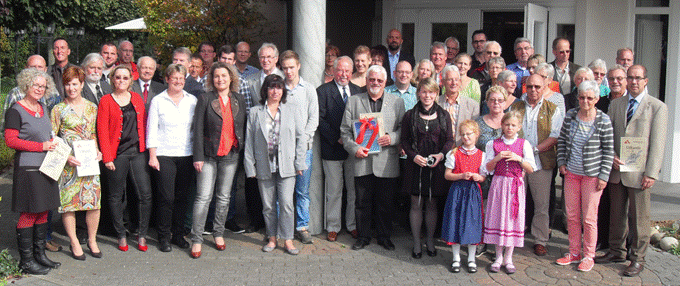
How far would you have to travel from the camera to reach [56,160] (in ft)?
19.2

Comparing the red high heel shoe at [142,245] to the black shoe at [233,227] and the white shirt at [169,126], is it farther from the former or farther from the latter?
the black shoe at [233,227]

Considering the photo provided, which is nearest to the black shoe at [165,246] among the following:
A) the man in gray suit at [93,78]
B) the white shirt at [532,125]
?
the man in gray suit at [93,78]

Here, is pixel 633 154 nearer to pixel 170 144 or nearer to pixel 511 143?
pixel 511 143

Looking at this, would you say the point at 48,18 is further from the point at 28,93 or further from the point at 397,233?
the point at 397,233

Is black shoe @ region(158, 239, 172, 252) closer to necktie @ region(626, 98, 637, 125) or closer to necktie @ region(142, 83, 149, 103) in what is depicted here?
necktie @ region(142, 83, 149, 103)

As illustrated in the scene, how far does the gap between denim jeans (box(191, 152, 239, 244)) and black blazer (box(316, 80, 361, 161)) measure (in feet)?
3.09

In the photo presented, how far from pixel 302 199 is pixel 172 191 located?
1.31 metres

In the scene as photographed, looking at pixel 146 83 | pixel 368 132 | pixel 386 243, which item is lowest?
pixel 386 243

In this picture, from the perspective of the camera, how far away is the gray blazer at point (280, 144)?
6355 mm

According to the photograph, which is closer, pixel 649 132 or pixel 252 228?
pixel 649 132

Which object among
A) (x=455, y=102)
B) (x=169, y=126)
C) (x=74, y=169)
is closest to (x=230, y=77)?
(x=169, y=126)

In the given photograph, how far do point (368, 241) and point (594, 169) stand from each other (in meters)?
2.29

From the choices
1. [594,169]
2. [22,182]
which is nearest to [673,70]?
[594,169]

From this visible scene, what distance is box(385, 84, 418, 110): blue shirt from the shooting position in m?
6.88
